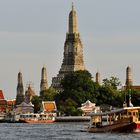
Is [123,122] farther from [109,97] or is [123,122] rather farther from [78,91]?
[78,91]

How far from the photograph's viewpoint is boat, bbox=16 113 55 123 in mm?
Answer: 168250

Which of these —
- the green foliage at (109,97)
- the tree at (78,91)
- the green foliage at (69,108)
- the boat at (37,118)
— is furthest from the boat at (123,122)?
the tree at (78,91)

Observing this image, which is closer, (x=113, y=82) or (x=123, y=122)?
(x=123, y=122)

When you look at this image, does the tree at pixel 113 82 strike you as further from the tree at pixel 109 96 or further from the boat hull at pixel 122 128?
the boat hull at pixel 122 128

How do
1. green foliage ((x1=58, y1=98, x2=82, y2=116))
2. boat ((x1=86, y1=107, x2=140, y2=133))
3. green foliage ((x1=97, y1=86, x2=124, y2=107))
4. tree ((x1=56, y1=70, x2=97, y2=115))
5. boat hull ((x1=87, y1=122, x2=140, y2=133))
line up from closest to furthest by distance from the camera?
boat hull ((x1=87, y1=122, x2=140, y2=133)) < boat ((x1=86, y1=107, x2=140, y2=133)) < green foliage ((x1=97, y1=86, x2=124, y2=107)) < green foliage ((x1=58, y1=98, x2=82, y2=116)) < tree ((x1=56, y1=70, x2=97, y2=115))

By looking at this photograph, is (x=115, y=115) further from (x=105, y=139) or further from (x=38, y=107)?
(x=38, y=107)

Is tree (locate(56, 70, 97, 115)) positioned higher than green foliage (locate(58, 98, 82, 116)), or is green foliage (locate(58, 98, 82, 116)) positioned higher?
tree (locate(56, 70, 97, 115))

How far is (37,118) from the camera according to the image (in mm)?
171000

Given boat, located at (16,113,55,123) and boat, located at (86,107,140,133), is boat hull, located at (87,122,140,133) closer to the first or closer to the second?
boat, located at (86,107,140,133)

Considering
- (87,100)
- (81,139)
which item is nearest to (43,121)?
(87,100)

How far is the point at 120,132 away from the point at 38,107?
10357 centimetres

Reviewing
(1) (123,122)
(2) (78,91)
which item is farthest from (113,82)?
(1) (123,122)

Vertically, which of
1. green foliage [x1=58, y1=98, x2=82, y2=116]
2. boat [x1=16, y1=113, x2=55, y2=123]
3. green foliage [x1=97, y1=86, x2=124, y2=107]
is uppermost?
green foliage [x1=97, y1=86, x2=124, y2=107]

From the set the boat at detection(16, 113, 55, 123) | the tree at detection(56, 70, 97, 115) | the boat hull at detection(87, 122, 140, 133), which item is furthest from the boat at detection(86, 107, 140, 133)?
the tree at detection(56, 70, 97, 115)
